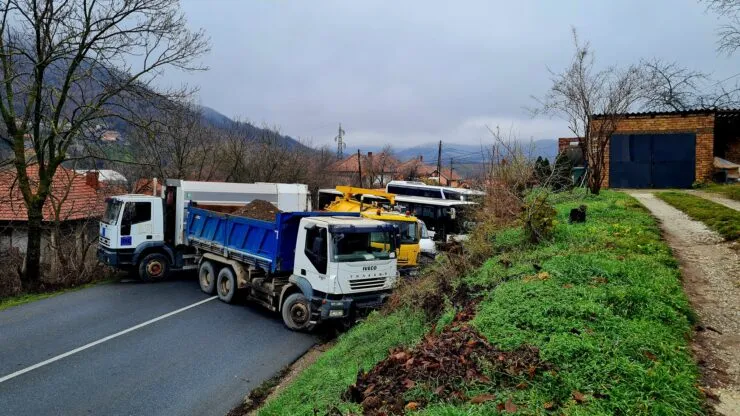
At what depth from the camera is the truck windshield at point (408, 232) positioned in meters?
14.4

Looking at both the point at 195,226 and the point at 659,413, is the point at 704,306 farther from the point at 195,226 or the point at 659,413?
the point at 195,226

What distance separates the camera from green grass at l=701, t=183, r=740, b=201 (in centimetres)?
1278

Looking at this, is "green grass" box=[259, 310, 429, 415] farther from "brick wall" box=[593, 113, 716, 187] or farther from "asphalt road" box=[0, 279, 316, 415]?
"brick wall" box=[593, 113, 716, 187]

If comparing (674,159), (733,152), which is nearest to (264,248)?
(674,159)

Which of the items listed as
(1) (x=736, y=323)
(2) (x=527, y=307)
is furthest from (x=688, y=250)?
(2) (x=527, y=307)

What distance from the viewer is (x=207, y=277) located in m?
13.3

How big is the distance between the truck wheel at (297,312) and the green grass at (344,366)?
2.21 metres

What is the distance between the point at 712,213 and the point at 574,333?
8.15 meters

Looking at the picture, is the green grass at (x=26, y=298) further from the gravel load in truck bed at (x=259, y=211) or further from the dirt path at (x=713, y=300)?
the dirt path at (x=713, y=300)

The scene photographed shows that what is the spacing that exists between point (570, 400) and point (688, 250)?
18.9 feet

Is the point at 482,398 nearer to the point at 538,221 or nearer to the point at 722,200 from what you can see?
the point at 538,221

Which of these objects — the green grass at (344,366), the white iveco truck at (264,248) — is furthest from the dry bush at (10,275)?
the green grass at (344,366)

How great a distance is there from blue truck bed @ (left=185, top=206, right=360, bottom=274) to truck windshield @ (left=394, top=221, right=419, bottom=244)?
3226 millimetres

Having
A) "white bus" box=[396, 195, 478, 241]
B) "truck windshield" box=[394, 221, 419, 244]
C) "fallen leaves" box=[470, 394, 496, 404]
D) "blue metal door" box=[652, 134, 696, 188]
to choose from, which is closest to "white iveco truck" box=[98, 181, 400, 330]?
"truck windshield" box=[394, 221, 419, 244]
